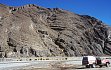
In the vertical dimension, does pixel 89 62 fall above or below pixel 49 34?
below

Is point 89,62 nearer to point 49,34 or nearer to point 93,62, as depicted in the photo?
point 93,62

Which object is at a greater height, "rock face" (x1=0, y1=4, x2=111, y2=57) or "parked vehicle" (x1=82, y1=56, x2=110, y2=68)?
"rock face" (x1=0, y1=4, x2=111, y2=57)

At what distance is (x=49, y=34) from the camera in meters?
112

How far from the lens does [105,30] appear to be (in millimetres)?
126750

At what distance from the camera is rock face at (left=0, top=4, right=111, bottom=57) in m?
89.8

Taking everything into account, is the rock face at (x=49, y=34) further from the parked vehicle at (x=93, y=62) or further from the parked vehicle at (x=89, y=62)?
the parked vehicle at (x=93, y=62)

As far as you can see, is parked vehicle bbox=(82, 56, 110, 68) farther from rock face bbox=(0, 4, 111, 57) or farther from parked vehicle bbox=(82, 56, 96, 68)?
rock face bbox=(0, 4, 111, 57)

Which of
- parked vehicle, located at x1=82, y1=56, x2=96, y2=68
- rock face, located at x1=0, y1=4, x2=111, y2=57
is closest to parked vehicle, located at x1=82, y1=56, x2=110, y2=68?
parked vehicle, located at x1=82, y1=56, x2=96, y2=68

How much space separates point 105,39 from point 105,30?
697 cm

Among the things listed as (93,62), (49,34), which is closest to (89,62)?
(93,62)

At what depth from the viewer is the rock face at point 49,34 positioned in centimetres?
8975

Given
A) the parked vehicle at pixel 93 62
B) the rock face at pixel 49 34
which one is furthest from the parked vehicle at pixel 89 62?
Result: the rock face at pixel 49 34

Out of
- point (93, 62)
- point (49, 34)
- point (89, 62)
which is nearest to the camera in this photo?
point (89, 62)

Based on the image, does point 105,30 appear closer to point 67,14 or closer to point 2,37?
point 67,14
